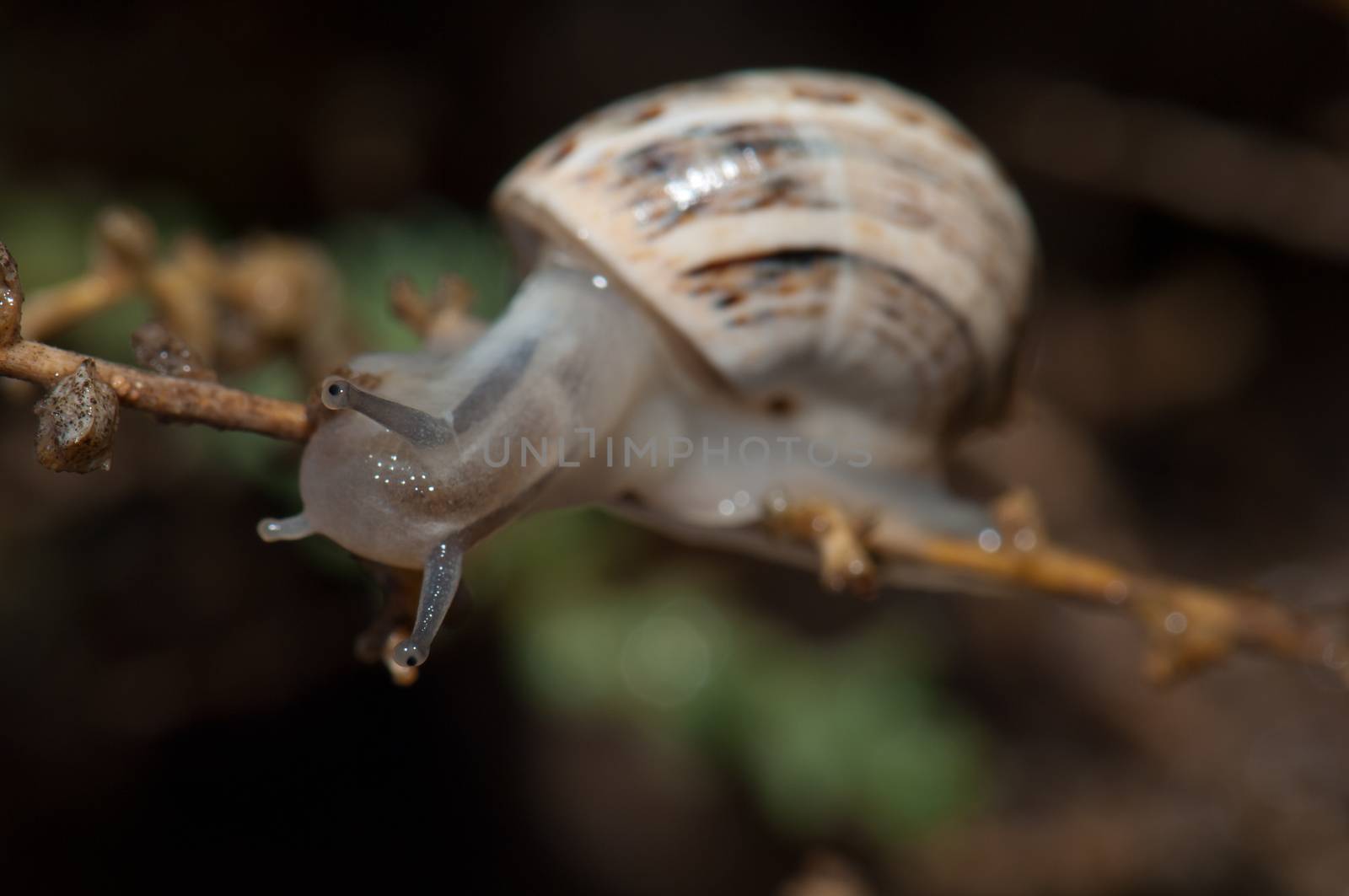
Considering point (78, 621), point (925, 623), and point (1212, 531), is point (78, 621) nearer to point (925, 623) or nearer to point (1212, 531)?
point (925, 623)

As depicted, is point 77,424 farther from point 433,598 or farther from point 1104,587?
point 1104,587

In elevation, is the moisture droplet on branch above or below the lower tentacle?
above

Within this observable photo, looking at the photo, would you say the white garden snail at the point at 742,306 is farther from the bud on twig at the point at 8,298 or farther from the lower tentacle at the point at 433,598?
the bud on twig at the point at 8,298

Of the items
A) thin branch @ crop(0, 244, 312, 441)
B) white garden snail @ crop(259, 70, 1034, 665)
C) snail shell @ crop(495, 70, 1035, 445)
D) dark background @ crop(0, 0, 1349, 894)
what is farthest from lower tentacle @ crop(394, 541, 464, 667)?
dark background @ crop(0, 0, 1349, 894)

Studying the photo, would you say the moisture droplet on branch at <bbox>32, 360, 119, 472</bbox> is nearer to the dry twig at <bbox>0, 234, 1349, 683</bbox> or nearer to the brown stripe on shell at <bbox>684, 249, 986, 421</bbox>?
the dry twig at <bbox>0, 234, 1349, 683</bbox>

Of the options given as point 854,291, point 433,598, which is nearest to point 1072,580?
point 854,291
